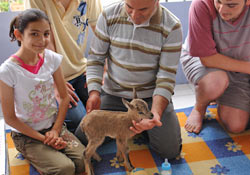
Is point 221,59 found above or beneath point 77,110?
above

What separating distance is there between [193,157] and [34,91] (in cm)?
91

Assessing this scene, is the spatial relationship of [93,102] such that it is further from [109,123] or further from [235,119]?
[235,119]

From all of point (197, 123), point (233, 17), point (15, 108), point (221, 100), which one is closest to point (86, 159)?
point (15, 108)

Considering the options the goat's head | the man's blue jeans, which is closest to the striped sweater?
the goat's head

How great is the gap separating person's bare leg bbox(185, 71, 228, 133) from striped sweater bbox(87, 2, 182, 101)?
36 centimetres

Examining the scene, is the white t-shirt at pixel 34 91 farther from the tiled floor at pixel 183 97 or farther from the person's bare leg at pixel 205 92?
the person's bare leg at pixel 205 92

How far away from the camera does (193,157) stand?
1.64 metres

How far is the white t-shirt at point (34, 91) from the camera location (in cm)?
139

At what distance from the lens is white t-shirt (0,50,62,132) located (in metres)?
1.39

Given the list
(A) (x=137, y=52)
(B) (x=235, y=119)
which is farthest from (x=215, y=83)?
(A) (x=137, y=52)

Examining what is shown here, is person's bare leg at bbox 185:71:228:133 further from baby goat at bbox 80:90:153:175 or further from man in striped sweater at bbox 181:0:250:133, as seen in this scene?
baby goat at bbox 80:90:153:175

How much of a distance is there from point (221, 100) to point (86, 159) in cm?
94

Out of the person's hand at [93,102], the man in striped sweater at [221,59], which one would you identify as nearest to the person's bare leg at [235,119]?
the man in striped sweater at [221,59]

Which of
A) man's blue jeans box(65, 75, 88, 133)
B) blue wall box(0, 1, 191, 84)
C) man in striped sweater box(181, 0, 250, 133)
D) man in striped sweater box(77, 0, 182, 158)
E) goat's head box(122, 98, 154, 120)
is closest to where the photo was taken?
goat's head box(122, 98, 154, 120)
